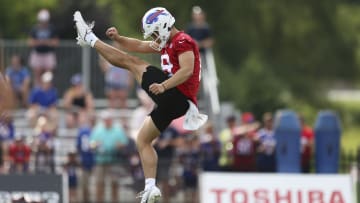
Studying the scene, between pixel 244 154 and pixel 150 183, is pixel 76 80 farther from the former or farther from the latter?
pixel 150 183

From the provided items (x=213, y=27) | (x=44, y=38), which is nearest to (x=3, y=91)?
(x=44, y=38)

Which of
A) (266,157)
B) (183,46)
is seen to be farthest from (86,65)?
(183,46)

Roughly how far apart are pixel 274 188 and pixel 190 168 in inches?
152

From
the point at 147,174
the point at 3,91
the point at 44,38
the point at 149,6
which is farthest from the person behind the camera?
the point at 149,6

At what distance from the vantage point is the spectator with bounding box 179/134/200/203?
2067 centimetres

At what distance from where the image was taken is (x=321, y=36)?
4003 cm

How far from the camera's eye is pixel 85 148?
20.8 m

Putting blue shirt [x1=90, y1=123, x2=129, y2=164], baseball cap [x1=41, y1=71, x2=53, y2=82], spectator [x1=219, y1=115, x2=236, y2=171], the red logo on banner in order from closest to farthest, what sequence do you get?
the red logo on banner → spectator [x1=219, y1=115, x2=236, y2=171] → blue shirt [x1=90, y1=123, x2=129, y2=164] → baseball cap [x1=41, y1=71, x2=53, y2=82]

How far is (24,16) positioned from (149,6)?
4.92m

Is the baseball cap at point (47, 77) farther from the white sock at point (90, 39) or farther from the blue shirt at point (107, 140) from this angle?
the white sock at point (90, 39)

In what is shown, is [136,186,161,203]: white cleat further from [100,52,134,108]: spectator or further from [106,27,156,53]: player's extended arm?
[100,52,134,108]: spectator

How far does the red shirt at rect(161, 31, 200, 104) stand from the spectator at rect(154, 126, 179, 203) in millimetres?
7012

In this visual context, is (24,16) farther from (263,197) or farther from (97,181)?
(263,197)

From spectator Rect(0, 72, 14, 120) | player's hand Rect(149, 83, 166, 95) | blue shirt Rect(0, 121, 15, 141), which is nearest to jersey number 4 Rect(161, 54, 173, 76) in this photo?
player's hand Rect(149, 83, 166, 95)
